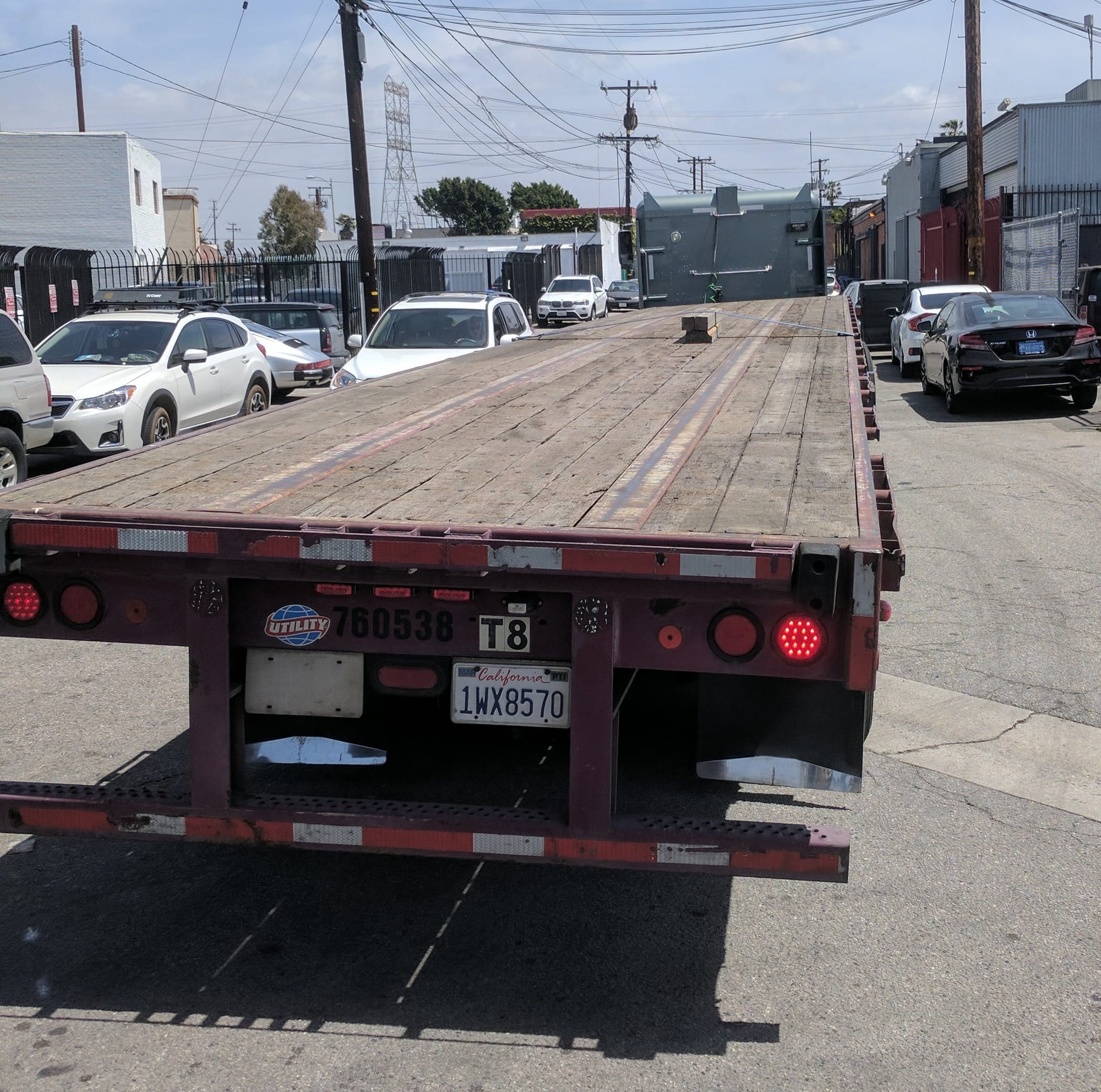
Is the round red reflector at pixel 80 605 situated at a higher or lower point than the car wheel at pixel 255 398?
higher

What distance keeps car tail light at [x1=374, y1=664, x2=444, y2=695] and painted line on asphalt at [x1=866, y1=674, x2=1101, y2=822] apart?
8.97 feet

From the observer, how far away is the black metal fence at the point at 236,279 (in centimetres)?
2536

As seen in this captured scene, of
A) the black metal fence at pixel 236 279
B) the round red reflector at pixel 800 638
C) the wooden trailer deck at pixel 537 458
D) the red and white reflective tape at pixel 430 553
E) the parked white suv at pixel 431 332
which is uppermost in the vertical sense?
the black metal fence at pixel 236 279

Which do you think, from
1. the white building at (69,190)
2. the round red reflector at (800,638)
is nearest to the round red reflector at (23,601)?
the round red reflector at (800,638)

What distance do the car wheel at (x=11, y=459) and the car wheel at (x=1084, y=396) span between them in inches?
484

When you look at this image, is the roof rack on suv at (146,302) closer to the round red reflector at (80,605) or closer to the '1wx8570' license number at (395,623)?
the round red reflector at (80,605)

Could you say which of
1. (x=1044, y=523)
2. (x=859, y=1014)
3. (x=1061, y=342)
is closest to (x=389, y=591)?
(x=859, y=1014)

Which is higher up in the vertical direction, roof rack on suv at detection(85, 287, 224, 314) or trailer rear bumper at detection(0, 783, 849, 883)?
roof rack on suv at detection(85, 287, 224, 314)

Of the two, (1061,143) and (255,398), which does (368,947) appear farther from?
(1061,143)

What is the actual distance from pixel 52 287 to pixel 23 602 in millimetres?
24555

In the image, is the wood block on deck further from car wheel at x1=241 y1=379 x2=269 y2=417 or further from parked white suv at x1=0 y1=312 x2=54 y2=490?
car wheel at x1=241 y1=379 x2=269 y2=417

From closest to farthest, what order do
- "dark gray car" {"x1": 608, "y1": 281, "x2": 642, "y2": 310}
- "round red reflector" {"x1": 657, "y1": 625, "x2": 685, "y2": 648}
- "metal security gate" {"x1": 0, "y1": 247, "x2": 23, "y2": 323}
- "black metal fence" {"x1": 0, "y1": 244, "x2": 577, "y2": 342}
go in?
"round red reflector" {"x1": 657, "y1": 625, "x2": 685, "y2": 648} → "metal security gate" {"x1": 0, "y1": 247, "x2": 23, "y2": 323} → "black metal fence" {"x1": 0, "y1": 244, "x2": 577, "y2": 342} → "dark gray car" {"x1": 608, "y1": 281, "x2": 642, "y2": 310}

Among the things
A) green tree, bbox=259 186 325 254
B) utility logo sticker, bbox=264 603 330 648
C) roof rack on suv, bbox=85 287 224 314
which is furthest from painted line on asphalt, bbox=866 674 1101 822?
green tree, bbox=259 186 325 254

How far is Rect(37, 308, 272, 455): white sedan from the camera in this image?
1286 centimetres
